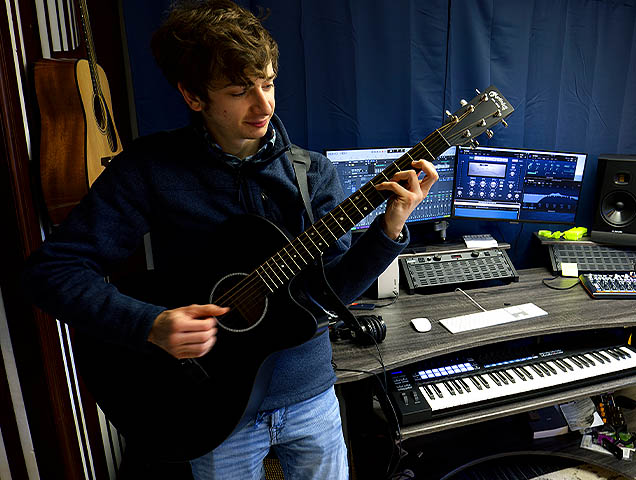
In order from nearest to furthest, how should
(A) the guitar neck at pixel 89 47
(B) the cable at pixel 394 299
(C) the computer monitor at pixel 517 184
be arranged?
1. (A) the guitar neck at pixel 89 47
2. (B) the cable at pixel 394 299
3. (C) the computer monitor at pixel 517 184

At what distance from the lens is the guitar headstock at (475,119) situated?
3.51 feet

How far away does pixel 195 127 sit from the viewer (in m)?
1.07

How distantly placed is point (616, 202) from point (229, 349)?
79.3 inches

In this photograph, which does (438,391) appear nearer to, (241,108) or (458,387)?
(458,387)

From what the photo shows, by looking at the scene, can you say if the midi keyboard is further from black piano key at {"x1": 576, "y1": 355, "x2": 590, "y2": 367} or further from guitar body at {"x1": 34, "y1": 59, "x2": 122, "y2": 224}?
guitar body at {"x1": 34, "y1": 59, "x2": 122, "y2": 224}

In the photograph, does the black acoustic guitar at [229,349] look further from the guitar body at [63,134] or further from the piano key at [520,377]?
the piano key at [520,377]

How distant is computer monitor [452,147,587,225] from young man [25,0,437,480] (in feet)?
3.76

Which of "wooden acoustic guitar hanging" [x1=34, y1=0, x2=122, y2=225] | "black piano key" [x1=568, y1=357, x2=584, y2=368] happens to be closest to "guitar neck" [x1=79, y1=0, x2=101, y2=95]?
"wooden acoustic guitar hanging" [x1=34, y1=0, x2=122, y2=225]

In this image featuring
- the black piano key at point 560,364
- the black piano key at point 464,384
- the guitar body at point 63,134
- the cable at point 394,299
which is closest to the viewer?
the guitar body at point 63,134

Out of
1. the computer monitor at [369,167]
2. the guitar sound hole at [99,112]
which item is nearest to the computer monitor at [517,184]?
the computer monitor at [369,167]

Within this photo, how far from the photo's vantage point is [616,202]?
2.18 metres

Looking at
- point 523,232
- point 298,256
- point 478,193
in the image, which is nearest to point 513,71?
point 478,193

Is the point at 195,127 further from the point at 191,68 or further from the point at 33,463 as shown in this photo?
the point at 33,463

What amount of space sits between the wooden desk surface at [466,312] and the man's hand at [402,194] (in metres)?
0.60
